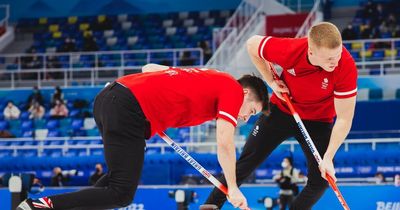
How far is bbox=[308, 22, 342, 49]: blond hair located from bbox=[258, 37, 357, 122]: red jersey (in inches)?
15.3

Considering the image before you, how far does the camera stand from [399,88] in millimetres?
17359

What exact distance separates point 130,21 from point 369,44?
8.48 metres

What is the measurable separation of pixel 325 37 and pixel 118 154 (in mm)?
1659

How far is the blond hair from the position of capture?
5.41 meters

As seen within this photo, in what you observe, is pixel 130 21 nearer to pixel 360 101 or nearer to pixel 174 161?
pixel 360 101

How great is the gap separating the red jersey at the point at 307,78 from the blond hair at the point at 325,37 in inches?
15.3

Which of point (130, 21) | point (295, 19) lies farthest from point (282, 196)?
point (130, 21)

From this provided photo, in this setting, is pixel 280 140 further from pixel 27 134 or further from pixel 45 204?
pixel 27 134

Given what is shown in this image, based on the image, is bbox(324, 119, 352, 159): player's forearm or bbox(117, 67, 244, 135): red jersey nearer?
bbox(117, 67, 244, 135): red jersey

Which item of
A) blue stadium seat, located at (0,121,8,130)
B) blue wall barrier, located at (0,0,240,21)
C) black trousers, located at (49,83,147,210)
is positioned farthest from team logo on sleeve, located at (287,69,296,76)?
blue wall barrier, located at (0,0,240,21)

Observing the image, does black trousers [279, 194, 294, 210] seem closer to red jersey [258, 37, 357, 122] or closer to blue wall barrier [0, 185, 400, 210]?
blue wall barrier [0, 185, 400, 210]

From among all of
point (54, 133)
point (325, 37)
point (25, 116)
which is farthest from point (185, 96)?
point (25, 116)

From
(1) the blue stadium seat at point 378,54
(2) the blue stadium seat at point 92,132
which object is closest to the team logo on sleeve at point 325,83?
(2) the blue stadium seat at point 92,132

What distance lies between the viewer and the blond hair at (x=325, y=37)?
17.8 feet
